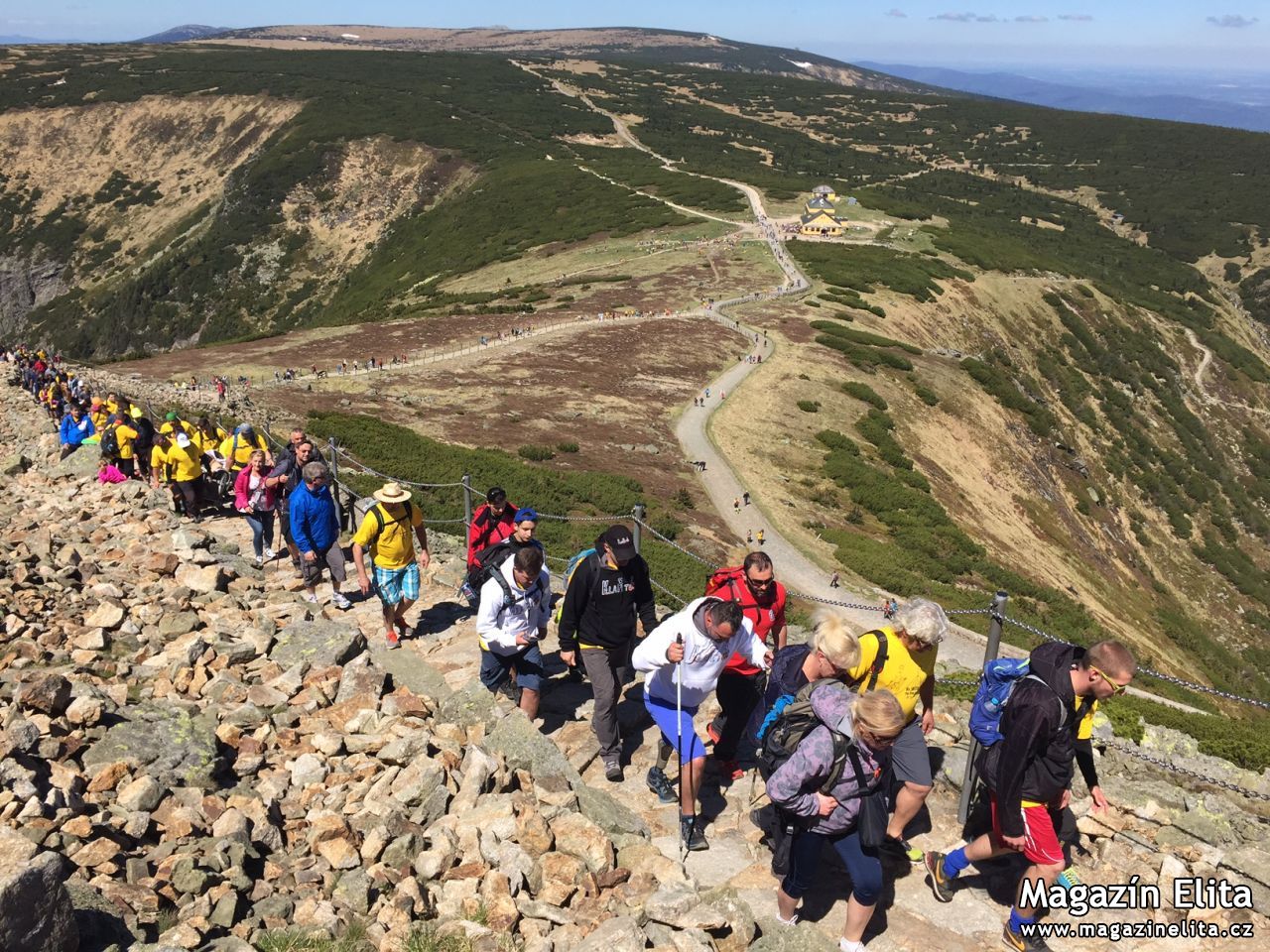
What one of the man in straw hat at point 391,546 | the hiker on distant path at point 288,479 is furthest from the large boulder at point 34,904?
the hiker on distant path at point 288,479

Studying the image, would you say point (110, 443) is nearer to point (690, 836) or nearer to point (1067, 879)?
point (690, 836)

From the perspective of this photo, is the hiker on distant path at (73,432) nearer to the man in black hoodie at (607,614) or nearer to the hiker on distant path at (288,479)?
the hiker on distant path at (288,479)

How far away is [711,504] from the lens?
25.7 m

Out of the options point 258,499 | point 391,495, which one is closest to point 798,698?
point 391,495

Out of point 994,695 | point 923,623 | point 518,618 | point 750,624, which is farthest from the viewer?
point 518,618

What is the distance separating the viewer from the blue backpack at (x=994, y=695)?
19.4 ft

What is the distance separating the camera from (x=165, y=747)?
7.59 meters

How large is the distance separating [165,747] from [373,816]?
88.1 inches

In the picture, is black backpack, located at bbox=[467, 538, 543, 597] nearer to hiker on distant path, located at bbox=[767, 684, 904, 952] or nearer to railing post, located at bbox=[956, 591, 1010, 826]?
hiker on distant path, located at bbox=[767, 684, 904, 952]

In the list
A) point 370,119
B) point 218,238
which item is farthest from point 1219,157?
point 218,238

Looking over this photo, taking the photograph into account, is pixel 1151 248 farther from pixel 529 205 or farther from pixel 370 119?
pixel 370 119

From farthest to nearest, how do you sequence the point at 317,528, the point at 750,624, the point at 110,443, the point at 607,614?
the point at 110,443 < the point at 317,528 < the point at 607,614 < the point at 750,624

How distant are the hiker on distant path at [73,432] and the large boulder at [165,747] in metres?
15.1

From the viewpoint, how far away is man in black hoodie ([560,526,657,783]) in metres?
7.67
